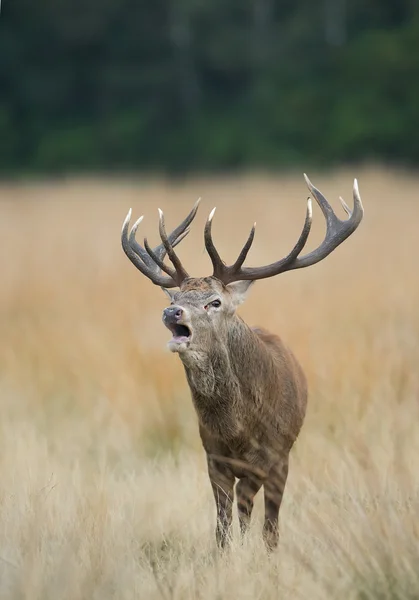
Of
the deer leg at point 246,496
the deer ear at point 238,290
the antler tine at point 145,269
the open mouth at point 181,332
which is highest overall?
the antler tine at point 145,269

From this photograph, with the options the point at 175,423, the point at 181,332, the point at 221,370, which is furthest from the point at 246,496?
the point at 175,423

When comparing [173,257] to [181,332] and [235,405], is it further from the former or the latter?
[235,405]

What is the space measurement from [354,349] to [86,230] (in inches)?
195

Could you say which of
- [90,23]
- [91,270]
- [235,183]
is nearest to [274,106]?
[90,23]

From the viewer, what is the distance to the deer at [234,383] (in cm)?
400

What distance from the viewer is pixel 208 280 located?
4.12 m

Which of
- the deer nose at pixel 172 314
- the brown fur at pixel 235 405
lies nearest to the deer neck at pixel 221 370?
the brown fur at pixel 235 405

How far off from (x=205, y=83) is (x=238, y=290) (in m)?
22.5

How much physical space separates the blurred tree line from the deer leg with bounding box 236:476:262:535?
62.5 ft

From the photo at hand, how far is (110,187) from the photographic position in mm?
14234

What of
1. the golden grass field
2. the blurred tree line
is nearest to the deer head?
the golden grass field

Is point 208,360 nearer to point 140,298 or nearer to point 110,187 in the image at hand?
point 140,298

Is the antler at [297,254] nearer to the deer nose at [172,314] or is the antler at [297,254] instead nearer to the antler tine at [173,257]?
the antler tine at [173,257]

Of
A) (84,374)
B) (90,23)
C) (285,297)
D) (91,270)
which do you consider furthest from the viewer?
(90,23)
